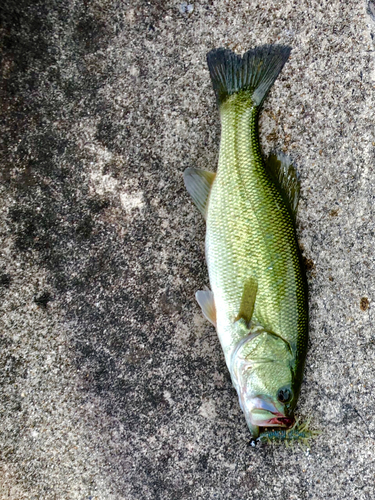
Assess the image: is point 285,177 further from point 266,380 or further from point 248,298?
point 266,380

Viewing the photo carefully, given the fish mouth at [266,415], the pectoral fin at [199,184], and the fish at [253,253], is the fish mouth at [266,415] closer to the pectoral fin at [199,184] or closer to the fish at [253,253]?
the fish at [253,253]

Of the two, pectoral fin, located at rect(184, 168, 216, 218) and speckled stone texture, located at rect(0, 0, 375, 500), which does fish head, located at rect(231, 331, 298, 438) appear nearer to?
speckled stone texture, located at rect(0, 0, 375, 500)

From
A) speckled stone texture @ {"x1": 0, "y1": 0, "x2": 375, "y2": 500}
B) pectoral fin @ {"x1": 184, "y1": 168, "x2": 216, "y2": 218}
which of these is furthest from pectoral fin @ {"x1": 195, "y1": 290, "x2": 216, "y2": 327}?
pectoral fin @ {"x1": 184, "y1": 168, "x2": 216, "y2": 218}

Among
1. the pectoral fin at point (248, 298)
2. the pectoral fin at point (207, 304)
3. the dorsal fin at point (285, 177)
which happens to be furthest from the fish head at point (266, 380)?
the dorsal fin at point (285, 177)

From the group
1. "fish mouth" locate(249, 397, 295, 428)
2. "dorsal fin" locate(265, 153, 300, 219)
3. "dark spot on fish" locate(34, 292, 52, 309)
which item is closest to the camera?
"fish mouth" locate(249, 397, 295, 428)

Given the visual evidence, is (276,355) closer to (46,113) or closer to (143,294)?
(143,294)

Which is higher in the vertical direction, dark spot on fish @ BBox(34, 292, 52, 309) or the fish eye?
dark spot on fish @ BBox(34, 292, 52, 309)

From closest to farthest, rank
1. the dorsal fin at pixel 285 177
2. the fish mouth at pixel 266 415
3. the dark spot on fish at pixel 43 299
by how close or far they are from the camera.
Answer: the fish mouth at pixel 266 415 → the dorsal fin at pixel 285 177 → the dark spot on fish at pixel 43 299

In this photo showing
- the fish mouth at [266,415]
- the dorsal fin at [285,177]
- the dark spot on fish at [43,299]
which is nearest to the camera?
the fish mouth at [266,415]
